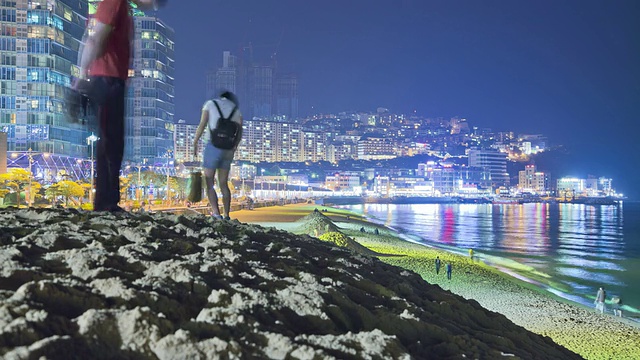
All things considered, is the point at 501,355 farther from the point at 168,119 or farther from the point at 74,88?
the point at 168,119

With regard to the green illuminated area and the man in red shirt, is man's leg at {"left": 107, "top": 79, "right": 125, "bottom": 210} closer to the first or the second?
the man in red shirt

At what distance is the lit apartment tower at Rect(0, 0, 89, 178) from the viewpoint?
74.4 meters

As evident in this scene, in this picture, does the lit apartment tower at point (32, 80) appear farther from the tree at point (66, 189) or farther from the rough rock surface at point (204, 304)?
the rough rock surface at point (204, 304)

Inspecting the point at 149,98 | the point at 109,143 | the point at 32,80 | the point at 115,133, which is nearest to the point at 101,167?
the point at 109,143

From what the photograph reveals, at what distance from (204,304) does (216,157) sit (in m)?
4.76

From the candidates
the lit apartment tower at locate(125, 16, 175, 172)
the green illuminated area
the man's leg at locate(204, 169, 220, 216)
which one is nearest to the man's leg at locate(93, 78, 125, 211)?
the man's leg at locate(204, 169, 220, 216)

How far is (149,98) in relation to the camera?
10769 cm

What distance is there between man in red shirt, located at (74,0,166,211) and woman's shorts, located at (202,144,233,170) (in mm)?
1468

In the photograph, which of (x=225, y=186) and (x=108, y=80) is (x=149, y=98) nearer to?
(x=225, y=186)

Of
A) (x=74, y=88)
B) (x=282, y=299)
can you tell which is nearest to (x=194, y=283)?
(x=282, y=299)

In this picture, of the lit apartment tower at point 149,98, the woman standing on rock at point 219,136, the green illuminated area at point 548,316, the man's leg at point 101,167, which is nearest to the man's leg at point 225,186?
the woman standing on rock at point 219,136

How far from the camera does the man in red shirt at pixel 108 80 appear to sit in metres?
6.16

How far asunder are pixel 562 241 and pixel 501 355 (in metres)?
43.8

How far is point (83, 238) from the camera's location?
4.40m
